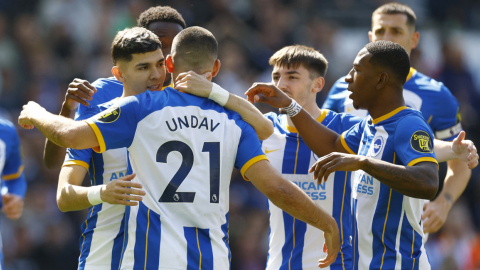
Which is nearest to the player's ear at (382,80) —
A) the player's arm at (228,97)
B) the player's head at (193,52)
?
the player's arm at (228,97)

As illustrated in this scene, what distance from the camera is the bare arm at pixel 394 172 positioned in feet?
11.6

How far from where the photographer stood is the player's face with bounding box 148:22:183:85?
5148 millimetres

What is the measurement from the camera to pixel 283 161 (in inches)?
190

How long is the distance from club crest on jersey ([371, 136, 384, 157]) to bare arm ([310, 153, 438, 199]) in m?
0.39

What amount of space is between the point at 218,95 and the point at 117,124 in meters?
0.70

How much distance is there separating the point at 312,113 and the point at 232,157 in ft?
4.97

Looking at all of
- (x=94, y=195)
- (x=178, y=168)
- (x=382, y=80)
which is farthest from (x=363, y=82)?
(x=94, y=195)

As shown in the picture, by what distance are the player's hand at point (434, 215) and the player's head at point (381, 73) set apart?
5.81ft

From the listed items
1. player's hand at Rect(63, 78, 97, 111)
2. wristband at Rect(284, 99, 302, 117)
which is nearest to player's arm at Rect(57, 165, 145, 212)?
player's hand at Rect(63, 78, 97, 111)

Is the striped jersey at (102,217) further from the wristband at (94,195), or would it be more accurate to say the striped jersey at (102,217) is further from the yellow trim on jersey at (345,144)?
the yellow trim on jersey at (345,144)

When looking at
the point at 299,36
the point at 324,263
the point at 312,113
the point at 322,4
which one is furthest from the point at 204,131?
the point at 322,4

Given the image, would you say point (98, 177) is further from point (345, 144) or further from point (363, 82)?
point (363, 82)

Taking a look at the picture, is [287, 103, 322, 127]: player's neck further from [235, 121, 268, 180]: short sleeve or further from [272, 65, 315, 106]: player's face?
[235, 121, 268, 180]: short sleeve

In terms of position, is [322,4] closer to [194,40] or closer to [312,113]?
[312,113]
